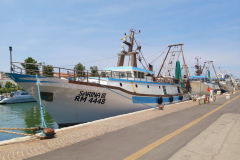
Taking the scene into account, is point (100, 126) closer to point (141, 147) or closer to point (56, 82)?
point (141, 147)

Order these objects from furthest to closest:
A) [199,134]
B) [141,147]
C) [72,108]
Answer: [72,108]
[199,134]
[141,147]

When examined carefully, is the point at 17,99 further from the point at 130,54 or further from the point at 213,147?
the point at 213,147

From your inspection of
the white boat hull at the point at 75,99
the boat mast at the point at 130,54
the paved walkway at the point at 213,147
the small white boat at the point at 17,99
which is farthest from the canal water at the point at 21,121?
the small white boat at the point at 17,99

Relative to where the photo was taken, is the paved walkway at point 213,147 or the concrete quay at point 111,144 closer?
the paved walkway at point 213,147

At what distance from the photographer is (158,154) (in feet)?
17.7

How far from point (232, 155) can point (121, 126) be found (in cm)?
519

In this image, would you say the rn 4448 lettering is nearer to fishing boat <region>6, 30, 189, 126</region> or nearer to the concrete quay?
fishing boat <region>6, 30, 189, 126</region>

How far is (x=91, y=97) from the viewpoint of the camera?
41.0 ft

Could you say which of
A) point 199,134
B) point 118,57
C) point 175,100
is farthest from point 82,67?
point 199,134

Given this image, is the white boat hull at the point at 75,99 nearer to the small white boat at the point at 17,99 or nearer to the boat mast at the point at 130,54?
the boat mast at the point at 130,54

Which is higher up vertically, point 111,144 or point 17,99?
point 111,144

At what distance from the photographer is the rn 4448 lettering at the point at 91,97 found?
39.5ft

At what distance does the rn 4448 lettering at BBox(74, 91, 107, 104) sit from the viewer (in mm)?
12047

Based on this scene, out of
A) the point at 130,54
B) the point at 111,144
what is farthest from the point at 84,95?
the point at 130,54
